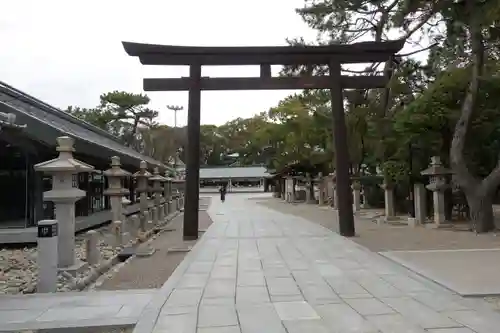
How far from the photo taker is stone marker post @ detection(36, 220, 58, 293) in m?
6.73

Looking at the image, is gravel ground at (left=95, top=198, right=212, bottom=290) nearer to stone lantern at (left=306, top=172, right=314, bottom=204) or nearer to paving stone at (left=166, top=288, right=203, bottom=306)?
paving stone at (left=166, top=288, right=203, bottom=306)

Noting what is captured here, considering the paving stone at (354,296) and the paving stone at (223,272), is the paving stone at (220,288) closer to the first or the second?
the paving stone at (223,272)

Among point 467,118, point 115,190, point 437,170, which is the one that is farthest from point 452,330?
point 437,170

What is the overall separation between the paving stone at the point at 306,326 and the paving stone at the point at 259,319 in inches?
3.1

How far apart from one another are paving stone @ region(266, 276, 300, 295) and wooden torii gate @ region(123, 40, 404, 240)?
18.8 feet

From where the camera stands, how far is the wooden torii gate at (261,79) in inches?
478

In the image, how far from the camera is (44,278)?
22.0ft

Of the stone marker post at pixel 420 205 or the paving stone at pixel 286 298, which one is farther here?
the stone marker post at pixel 420 205

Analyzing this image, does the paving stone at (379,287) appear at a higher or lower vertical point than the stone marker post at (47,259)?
lower

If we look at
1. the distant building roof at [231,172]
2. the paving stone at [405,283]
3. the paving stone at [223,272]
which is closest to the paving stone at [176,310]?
the paving stone at [223,272]

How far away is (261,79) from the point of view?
496 inches

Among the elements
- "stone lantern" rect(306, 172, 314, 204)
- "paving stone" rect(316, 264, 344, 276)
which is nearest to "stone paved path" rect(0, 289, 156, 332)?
"paving stone" rect(316, 264, 344, 276)

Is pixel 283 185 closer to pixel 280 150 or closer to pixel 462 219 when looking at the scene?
pixel 280 150

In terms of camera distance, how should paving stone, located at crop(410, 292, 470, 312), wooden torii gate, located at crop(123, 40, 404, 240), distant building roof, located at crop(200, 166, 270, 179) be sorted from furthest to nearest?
distant building roof, located at crop(200, 166, 270, 179), wooden torii gate, located at crop(123, 40, 404, 240), paving stone, located at crop(410, 292, 470, 312)
